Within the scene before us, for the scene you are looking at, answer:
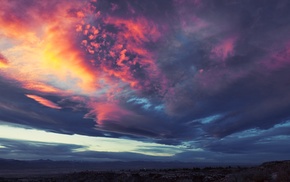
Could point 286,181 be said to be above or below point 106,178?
below

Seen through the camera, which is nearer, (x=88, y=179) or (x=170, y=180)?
(x=170, y=180)

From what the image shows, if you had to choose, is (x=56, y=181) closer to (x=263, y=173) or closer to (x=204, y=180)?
(x=204, y=180)

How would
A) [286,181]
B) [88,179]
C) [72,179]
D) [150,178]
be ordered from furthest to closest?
[72,179]
[88,179]
[150,178]
[286,181]

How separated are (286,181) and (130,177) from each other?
31212 millimetres

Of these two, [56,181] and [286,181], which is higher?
[56,181]

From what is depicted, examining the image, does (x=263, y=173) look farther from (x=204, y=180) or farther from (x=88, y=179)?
(x=88, y=179)

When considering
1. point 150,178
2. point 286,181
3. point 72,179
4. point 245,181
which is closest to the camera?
point 286,181

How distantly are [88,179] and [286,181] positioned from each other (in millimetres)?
44173

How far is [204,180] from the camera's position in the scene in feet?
111

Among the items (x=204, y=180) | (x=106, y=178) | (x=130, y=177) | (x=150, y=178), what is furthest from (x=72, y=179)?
(x=204, y=180)

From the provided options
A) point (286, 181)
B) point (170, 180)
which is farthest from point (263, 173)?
point (170, 180)

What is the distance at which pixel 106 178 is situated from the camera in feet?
164

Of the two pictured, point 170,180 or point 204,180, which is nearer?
point 204,180

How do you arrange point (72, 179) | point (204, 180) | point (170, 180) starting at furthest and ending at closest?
point (72, 179)
point (170, 180)
point (204, 180)
